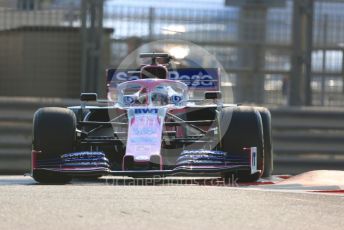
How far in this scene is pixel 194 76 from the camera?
35.0ft

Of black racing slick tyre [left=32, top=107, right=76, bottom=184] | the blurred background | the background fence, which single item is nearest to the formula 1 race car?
black racing slick tyre [left=32, top=107, right=76, bottom=184]

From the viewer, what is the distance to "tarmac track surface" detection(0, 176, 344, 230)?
18.9 feet

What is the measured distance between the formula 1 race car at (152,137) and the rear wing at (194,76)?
0.46 m

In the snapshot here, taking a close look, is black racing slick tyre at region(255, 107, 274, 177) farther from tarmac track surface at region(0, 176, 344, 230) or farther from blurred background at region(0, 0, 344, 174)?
blurred background at region(0, 0, 344, 174)

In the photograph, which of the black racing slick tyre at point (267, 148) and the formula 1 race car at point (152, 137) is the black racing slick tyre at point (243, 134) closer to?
the formula 1 race car at point (152, 137)

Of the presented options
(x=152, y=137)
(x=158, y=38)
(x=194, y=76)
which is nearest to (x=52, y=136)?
(x=152, y=137)

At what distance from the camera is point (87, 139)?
9.15m

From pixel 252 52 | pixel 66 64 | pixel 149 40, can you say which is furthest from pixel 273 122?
pixel 66 64

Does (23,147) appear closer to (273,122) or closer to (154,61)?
(154,61)

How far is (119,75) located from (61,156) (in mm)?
2239

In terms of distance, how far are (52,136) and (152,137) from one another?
102cm

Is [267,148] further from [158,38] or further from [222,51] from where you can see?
[158,38]

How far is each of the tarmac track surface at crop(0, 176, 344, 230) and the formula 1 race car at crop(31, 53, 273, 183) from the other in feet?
2.62

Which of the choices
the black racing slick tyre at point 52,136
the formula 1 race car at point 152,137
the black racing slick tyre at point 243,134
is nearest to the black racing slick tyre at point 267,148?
the formula 1 race car at point 152,137
